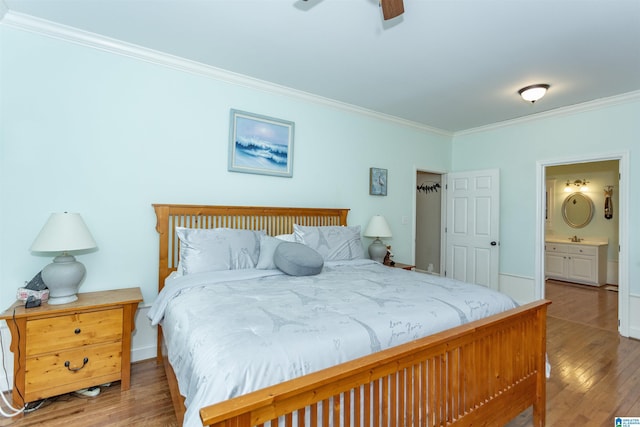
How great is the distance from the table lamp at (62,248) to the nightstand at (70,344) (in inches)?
3.6

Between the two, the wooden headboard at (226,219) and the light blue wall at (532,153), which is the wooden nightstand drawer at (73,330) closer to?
the wooden headboard at (226,219)

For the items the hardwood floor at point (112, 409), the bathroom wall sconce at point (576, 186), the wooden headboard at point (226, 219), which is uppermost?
the bathroom wall sconce at point (576, 186)

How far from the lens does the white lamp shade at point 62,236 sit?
6.67 feet

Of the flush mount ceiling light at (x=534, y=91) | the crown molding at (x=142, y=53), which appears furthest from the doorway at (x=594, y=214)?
the crown molding at (x=142, y=53)

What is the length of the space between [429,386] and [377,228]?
2499 millimetres

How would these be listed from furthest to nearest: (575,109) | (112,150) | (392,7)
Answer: (575,109), (112,150), (392,7)

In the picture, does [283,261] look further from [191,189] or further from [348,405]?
[348,405]

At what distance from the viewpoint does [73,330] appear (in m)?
2.06

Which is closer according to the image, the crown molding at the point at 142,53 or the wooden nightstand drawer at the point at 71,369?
the wooden nightstand drawer at the point at 71,369

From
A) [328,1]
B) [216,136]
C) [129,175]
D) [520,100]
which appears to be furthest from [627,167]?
[129,175]

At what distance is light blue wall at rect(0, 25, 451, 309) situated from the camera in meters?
2.24

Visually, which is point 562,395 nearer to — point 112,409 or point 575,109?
point 112,409

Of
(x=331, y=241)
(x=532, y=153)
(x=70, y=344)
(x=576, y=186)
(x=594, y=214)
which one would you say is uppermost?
(x=532, y=153)

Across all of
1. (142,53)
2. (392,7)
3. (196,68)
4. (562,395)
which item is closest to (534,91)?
(392,7)
